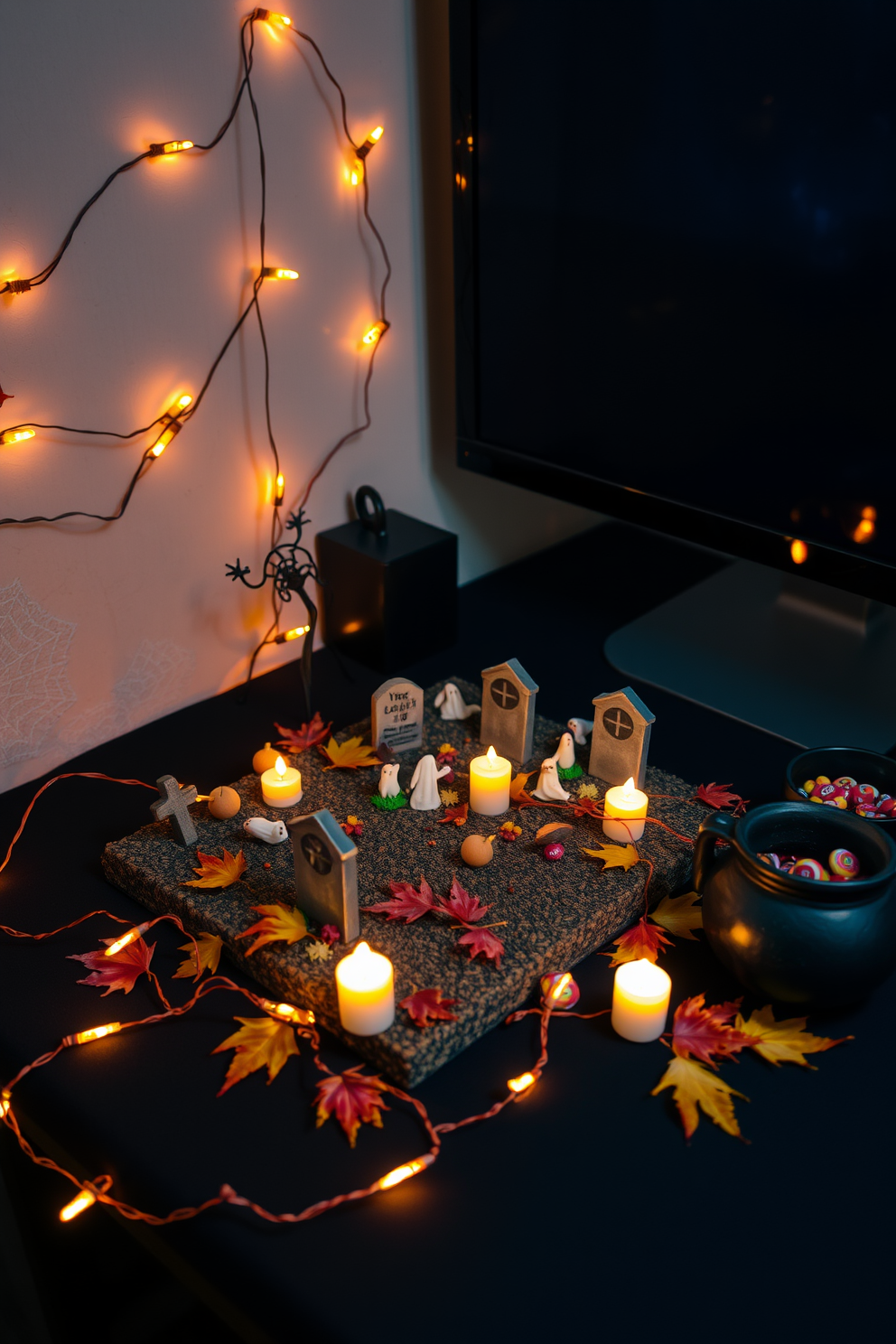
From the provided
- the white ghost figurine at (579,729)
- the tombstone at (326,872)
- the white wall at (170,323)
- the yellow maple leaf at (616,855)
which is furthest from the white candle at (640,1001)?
the white wall at (170,323)

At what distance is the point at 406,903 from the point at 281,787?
0.20 meters

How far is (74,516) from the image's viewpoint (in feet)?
3.70

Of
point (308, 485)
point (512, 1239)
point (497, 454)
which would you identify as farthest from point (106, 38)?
point (512, 1239)

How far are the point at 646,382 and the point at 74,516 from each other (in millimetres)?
648

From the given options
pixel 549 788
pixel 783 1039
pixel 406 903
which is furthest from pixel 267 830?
pixel 783 1039

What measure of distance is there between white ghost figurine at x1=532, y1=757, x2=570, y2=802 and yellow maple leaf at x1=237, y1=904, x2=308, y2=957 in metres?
0.28

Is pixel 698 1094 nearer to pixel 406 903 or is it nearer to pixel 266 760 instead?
pixel 406 903

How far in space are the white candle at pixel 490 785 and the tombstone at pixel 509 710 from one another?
7cm

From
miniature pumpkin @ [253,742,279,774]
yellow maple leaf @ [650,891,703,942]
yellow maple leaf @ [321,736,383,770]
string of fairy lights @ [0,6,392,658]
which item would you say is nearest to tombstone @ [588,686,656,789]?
yellow maple leaf @ [650,891,703,942]

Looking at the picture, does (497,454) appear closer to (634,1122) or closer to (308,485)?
(308,485)

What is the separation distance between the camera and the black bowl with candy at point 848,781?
39.6 inches

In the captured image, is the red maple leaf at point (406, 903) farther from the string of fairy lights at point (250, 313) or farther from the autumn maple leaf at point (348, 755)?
the string of fairy lights at point (250, 313)

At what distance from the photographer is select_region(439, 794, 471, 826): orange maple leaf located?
105 cm

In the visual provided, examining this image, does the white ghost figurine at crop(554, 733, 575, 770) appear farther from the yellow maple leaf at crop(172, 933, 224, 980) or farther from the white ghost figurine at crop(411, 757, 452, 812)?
the yellow maple leaf at crop(172, 933, 224, 980)
